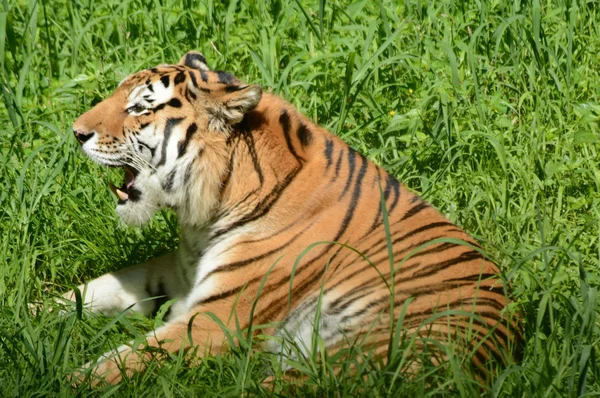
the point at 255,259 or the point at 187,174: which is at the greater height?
the point at 187,174

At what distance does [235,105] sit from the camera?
347 cm

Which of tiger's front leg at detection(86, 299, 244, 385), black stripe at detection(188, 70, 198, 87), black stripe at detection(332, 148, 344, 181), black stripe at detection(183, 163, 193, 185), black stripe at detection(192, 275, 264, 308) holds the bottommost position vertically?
tiger's front leg at detection(86, 299, 244, 385)

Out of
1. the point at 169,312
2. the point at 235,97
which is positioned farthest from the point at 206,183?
the point at 169,312

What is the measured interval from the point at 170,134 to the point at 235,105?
0.91 feet

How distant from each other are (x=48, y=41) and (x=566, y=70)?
97.4 inches

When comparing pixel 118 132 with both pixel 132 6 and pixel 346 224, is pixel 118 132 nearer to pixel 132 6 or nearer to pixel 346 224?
pixel 346 224

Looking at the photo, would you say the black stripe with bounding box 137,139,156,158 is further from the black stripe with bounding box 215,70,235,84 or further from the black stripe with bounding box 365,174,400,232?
the black stripe with bounding box 365,174,400,232

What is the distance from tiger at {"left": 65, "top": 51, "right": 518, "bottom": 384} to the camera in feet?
11.0

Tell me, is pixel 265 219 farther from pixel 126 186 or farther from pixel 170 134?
pixel 126 186

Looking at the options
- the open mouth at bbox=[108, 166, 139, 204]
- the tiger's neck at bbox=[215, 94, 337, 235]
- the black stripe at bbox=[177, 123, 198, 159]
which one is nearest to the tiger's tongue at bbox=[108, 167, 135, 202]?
the open mouth at bbox=[108, 166, 139, 204]

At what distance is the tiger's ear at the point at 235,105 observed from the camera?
3434 mm

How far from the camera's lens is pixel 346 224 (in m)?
3.51

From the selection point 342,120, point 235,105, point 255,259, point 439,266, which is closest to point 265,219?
point 255,259

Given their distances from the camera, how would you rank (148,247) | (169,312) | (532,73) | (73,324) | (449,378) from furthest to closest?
(532,73) → (148,247) → (169,312) → (73,324) → (449,378)
